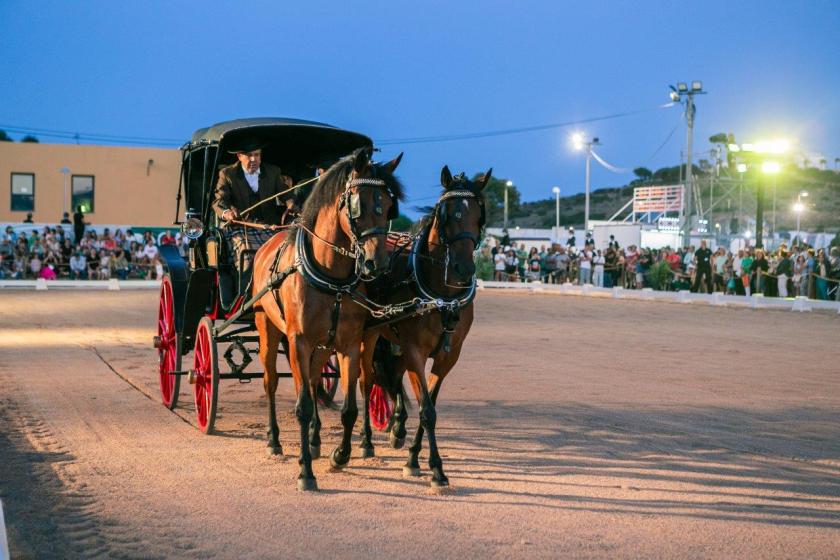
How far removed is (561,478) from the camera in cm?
698

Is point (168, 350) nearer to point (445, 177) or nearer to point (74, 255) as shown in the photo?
point (445, 177)

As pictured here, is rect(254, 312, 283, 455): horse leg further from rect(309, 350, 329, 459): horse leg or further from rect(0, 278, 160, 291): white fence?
rect(0, 278, 160, 291): white fence

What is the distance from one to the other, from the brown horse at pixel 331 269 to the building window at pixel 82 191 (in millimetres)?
36596

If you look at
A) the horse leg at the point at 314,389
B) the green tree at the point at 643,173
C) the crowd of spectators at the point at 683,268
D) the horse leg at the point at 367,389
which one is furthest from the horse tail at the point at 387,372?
the green tree at the point at 643,173

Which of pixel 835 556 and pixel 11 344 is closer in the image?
pixel 835 556

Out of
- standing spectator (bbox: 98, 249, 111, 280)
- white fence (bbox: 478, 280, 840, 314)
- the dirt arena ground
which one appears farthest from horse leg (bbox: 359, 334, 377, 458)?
standing spectator (bbox: 98, 249, 111, 280)

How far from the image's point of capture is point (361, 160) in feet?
22.3

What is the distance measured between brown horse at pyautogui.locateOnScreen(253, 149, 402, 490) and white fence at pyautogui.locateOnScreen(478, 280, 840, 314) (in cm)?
2100

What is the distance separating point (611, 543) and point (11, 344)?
1298cm

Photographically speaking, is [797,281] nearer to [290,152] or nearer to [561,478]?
[290,152]

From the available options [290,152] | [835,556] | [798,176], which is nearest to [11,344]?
[290,152]

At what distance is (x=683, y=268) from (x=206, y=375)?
90.0 feet

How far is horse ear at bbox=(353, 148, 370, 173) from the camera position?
6.75 metres

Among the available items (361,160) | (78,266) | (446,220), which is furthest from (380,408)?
(78,266)
